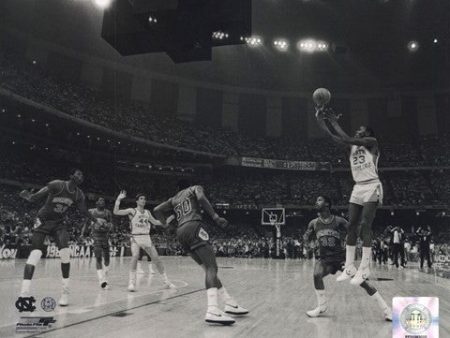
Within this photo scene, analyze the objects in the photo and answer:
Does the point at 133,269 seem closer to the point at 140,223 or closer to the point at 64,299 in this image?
the point at 140,223

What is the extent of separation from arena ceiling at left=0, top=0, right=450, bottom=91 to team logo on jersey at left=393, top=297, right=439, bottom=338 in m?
27.5

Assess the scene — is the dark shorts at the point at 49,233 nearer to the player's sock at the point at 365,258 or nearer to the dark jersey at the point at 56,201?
the dark jersey at the point at 56,201

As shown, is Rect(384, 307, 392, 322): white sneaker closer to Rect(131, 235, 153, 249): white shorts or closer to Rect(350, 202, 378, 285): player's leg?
Rect(350, 202, 378, 285): player's leg

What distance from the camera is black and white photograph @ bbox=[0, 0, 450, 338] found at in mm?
5484

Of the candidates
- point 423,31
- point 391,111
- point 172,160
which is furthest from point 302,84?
point 172,160

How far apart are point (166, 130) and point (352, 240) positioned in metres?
34.1

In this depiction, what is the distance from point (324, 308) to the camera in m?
5.80

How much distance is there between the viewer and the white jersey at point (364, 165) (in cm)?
543

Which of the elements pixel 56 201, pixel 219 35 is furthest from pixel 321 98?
pixel 219 35

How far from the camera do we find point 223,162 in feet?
130

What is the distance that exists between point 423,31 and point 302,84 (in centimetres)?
1339

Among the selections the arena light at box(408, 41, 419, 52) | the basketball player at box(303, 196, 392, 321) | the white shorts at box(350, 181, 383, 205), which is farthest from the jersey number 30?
the arena light at box(408, 41, 419, 52)

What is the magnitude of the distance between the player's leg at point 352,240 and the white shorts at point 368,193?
100 millimetres

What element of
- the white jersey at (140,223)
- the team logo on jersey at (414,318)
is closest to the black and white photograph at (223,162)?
the team logo on jersey at (414,318)
